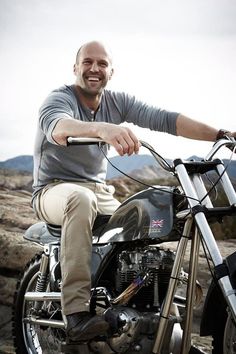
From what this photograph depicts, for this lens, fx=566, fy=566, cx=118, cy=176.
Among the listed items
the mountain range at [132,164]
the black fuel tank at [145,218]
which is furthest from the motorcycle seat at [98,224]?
the mountain range at [132,164]

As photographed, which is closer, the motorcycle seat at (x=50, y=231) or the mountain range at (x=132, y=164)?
the motorcycle seat at (x=50, y=231)

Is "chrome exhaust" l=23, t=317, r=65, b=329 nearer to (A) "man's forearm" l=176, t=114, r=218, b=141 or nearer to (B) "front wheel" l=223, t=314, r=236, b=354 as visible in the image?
(B) "front wheel" l=223, t=314, r=236, b=354

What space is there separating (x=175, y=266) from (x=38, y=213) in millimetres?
811

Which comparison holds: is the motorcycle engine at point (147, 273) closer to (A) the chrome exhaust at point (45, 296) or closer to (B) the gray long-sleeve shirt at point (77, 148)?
(A) the chrome exhaust at point (45, 296)

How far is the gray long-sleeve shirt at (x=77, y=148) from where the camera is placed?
2539 millimetres

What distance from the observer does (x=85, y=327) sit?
206cm

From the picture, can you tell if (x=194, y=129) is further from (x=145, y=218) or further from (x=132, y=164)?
(x=132, y=164)

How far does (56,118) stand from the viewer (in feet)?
6.99

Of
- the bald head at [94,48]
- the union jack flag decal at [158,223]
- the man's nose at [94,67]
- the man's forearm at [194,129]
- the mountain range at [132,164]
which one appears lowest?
the union jack flag decal at [158,223]

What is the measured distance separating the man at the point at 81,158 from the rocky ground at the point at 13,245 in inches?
51.1

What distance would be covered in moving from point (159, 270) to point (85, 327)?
0.35 metres

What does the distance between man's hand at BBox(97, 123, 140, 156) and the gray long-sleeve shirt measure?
0.63 m

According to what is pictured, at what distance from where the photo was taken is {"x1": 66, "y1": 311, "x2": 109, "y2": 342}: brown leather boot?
6.75 ft

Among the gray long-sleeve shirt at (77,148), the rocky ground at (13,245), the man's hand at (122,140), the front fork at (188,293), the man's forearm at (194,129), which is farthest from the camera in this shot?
the rocky ground at (13,245)
